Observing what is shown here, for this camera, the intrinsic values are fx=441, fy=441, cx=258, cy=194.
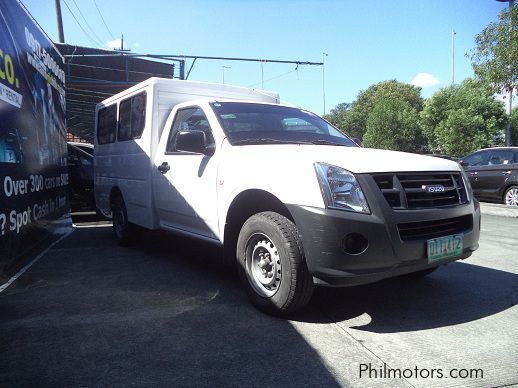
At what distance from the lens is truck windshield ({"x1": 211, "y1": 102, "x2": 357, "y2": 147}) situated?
432cm

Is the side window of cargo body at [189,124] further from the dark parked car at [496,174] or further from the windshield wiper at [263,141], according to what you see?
the dark parked car at [496,174]

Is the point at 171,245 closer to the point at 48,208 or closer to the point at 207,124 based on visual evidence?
the point at 48,208

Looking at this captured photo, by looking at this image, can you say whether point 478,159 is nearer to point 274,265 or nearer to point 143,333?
point 274,265

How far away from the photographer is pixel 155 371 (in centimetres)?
270

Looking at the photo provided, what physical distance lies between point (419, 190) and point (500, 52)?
9631 millimetres

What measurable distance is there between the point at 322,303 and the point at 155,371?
1.73 metres

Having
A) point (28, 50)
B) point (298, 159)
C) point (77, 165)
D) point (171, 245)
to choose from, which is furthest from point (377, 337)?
point (77, 165)

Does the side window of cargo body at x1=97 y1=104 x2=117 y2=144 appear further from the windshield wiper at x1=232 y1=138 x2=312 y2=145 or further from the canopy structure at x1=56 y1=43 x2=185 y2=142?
the canopy structure at x1=56 y1=43 x2=185 y2=142

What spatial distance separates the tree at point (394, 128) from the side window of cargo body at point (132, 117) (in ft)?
123

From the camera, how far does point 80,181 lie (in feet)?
31.0

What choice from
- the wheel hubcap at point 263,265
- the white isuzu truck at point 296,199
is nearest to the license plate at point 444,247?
the white isuzu truck at point 296,199

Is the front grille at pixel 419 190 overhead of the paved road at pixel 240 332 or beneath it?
overhead

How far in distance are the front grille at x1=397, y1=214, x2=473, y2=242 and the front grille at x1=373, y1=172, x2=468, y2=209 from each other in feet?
0.42

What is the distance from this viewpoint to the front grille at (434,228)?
10.7 ft
